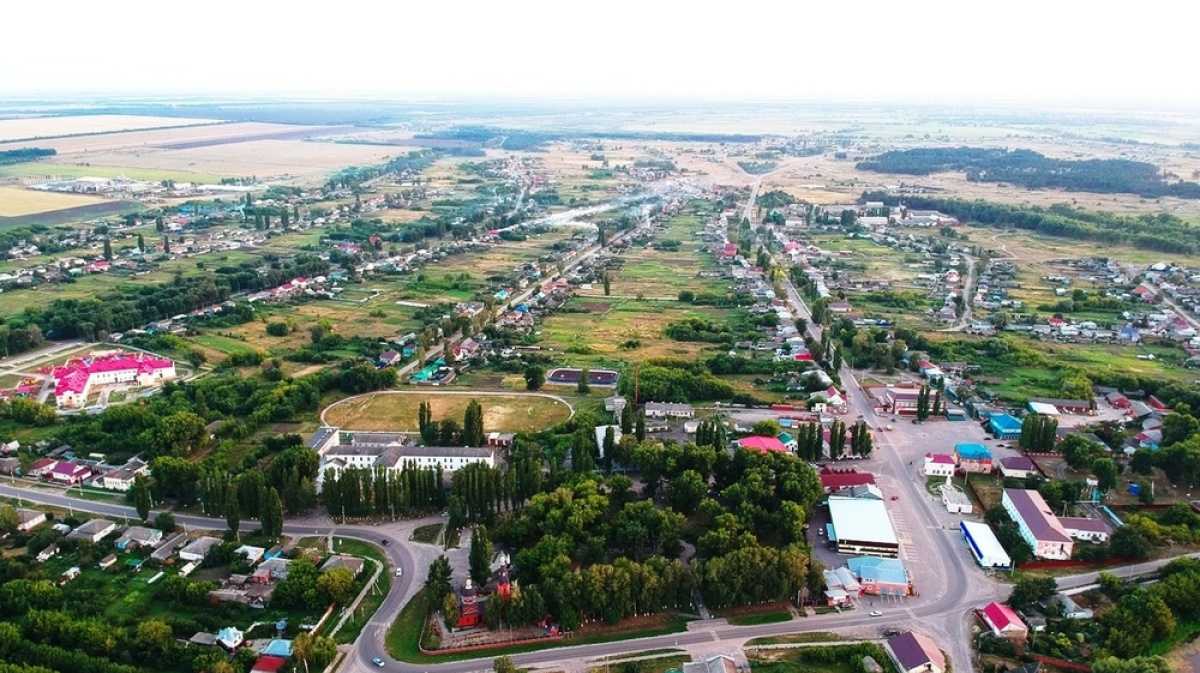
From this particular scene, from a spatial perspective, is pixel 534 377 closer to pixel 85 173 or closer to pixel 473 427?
pixel 473 427

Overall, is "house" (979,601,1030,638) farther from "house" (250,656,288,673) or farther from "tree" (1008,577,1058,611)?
"house" (250,656,288,673)

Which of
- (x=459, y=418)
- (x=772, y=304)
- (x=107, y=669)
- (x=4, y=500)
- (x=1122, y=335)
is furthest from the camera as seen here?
(x=772, y=304)

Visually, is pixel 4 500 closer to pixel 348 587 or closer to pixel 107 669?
pixel 107 669

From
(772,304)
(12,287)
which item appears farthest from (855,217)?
(12,287)

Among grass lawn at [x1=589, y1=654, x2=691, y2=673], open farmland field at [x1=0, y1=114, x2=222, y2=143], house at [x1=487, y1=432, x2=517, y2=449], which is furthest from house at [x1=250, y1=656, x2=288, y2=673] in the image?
open farmland field at [x1=0, y1=114, x2=222, y2=143]

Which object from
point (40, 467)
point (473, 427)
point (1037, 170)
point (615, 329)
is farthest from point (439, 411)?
point (1037, 170)

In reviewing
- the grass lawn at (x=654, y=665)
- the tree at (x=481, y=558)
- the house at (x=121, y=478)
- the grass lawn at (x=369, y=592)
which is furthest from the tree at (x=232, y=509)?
the grass lawn at (x=654, y=665)
